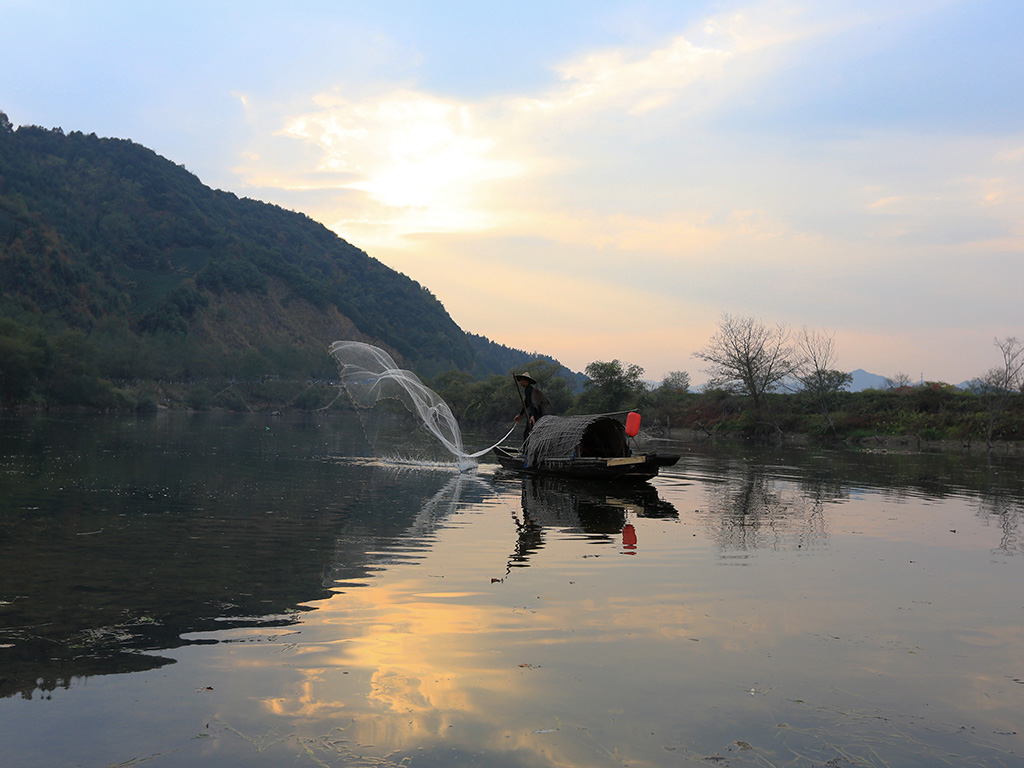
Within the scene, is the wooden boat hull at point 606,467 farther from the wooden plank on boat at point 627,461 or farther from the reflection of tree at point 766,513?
the reflection of tree at point 766,513

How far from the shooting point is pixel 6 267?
120500 millimetres

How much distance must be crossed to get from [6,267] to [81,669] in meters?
137

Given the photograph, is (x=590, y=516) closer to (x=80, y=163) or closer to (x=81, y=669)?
(x=81, y=669)

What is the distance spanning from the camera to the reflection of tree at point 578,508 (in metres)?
15.5

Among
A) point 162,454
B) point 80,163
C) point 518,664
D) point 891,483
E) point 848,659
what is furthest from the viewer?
point 80,163

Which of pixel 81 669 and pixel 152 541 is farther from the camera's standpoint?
pixel 152 541

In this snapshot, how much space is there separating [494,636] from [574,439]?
1731 cm

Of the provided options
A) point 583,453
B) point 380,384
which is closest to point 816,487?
point 583,453

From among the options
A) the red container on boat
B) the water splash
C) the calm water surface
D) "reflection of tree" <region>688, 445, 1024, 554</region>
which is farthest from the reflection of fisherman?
the calm water surface

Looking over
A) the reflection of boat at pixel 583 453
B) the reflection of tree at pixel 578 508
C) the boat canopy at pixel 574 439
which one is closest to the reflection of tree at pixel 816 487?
the reflection of tree at pixel 578 508

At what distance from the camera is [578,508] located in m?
20.0

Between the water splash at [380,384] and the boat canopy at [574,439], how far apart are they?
12.1 feet

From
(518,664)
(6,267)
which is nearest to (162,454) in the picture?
(518,664)

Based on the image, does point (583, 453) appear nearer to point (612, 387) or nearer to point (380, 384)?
point (380, 384)
